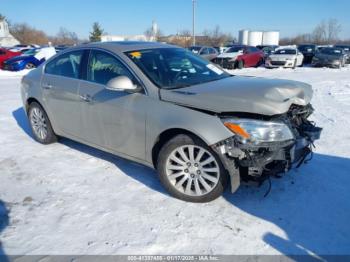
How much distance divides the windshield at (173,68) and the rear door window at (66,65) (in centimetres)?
92

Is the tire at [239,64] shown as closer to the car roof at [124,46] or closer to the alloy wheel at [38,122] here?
the car roof at [124,46]

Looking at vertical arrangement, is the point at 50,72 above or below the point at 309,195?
above

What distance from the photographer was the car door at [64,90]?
429 cm

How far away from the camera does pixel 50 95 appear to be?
4.69 meters

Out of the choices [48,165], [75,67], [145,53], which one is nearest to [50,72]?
[75,67]

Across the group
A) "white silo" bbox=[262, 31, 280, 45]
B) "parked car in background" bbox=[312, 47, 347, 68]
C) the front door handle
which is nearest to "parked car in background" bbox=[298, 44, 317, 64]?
"parked car in background" bbox=[312, 47, 347, 68]

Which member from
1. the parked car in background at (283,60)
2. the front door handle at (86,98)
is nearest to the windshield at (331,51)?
the parked car in background at (283,60)

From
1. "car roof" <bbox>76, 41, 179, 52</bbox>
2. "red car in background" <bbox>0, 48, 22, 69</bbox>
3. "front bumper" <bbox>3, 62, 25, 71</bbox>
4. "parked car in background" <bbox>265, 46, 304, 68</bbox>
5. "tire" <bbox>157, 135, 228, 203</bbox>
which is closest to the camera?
"tire" <bbox>157, 135, 228, 203</bbox>

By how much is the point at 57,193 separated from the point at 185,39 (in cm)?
6762

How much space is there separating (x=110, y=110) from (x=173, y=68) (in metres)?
0.95

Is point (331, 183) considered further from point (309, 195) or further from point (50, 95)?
point (50, 95)

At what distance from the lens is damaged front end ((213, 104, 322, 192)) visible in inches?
117

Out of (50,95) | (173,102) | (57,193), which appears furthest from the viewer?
(50,95)

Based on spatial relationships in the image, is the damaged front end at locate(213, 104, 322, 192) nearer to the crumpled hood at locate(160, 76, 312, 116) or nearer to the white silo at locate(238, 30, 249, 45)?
the crumpled hood at locate(160, 76, 312, 116)
